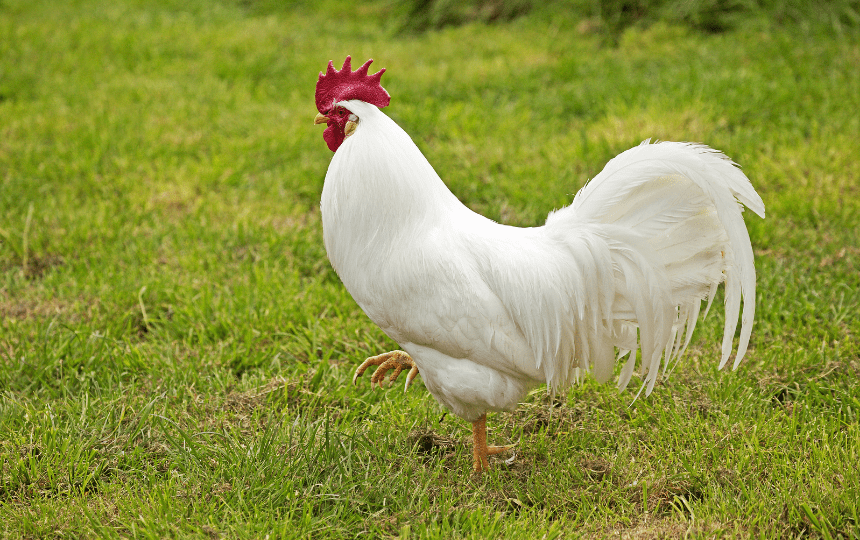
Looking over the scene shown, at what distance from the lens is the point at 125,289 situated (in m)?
4.05

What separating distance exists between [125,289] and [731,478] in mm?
3388

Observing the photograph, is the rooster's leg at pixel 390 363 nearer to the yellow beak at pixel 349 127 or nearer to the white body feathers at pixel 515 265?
the white body feathers at pixel 515 265

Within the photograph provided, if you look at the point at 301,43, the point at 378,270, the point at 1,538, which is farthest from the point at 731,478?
the point at 301,43

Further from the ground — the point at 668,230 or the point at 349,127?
the point at 349,127

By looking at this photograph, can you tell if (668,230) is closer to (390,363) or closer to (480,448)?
(480,448)

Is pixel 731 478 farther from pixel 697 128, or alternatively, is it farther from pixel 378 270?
pixel 697 128

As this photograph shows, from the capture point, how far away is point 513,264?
2.45 metres

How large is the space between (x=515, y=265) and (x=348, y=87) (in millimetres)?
937

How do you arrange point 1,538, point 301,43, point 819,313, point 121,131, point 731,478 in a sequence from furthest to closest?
point 301,43, point 121,131, point 819,313, point 731,478, point 1,538

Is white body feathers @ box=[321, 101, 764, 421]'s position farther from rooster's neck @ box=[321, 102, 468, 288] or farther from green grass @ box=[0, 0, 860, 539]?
green grass @ box=[0, 0, 860, 539]

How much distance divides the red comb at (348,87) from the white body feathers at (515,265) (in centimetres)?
5

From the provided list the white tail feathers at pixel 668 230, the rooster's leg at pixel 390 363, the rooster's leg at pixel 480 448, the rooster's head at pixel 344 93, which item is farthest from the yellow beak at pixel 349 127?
the rooster's leg at pixel 480 448

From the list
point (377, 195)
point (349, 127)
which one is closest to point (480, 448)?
point (377, 195)

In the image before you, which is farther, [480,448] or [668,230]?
[480,448]
